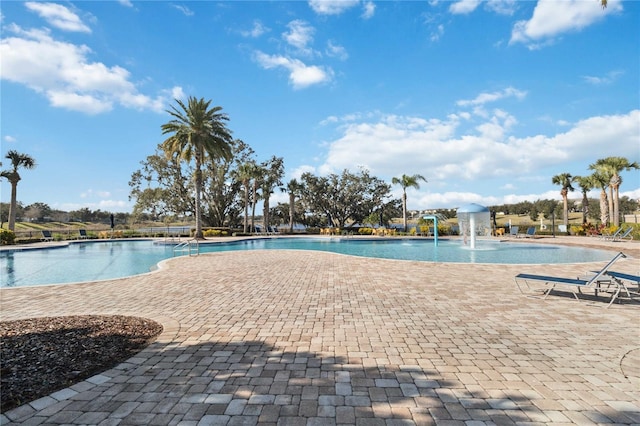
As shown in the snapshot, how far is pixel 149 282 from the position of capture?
882 cm

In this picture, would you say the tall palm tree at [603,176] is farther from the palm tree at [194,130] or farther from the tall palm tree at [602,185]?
the palm tree at [194,130]

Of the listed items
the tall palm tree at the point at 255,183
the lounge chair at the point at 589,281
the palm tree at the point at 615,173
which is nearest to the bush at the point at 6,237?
the tall palm tree at the point at 255,183

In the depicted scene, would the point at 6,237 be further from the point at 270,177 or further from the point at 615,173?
the point at 615,173

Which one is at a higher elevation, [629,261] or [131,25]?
[131,25]

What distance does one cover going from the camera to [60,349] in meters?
4.05

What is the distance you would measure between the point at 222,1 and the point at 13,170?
32.9 m

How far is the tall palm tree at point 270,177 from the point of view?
3928cm

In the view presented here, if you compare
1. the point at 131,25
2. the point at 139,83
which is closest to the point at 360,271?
the point at 131,25

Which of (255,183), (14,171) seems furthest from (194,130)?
(14,171)

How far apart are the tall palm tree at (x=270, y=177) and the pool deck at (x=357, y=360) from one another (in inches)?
1256

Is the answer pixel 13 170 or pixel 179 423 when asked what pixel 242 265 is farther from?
pixel 13 170

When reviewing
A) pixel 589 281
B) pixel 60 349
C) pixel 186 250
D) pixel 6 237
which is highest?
pixel 6 237

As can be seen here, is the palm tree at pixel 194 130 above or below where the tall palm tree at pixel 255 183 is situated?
above

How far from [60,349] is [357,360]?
378 centimetres
